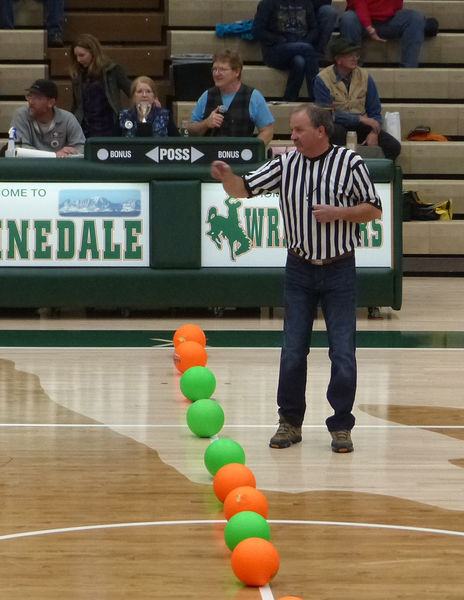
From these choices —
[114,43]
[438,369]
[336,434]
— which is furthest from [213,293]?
[114,43]

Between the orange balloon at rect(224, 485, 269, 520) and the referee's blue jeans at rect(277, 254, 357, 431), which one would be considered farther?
the referee's blue jeans at rect(277, 254, 357, 431)

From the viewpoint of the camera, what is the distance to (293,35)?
16.0 metres

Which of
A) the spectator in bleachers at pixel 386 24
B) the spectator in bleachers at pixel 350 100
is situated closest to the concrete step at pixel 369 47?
the spectator in bleachers at pixel 386 24

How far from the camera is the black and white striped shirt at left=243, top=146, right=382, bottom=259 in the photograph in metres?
6.54

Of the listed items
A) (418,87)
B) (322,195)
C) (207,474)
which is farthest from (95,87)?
(207,474)

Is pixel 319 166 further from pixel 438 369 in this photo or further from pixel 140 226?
pixel 140 226

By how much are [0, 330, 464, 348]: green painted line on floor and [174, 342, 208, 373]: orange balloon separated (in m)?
1.28

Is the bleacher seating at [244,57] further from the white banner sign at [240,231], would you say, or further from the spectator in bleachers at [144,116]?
the white banner sign at [240,231]

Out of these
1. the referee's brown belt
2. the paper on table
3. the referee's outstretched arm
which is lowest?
the referee's brown belt

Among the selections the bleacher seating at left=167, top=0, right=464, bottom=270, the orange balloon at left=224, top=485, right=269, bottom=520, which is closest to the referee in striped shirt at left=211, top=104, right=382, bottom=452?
the orange balloon at left=224, top=485, right=269, bottom=520

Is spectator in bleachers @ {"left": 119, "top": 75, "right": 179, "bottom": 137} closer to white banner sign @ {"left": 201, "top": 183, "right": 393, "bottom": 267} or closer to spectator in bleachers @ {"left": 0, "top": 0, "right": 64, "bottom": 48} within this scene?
white banner sign @ {"left": 201, "top": 183, "right": 393, "bottom": 267}

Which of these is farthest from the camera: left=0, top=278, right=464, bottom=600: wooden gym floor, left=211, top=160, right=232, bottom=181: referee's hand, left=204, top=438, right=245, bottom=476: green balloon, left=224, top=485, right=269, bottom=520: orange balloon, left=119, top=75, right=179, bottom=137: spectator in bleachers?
left=119, top=75, right=179, bottom=137: spectator in bleachers

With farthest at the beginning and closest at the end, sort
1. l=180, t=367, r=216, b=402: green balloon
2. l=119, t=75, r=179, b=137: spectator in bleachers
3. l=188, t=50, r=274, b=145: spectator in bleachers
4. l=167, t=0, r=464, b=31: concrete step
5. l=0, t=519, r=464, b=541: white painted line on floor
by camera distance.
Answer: l=167, t=0, r=464, b=31: concrete step < l=188, t=50, r=274, b=145: spectator in bleachers < l=119, t=75, r=179, b=137: spectator in bleachers < l=180, t=367, r=216, b=402: green balloon < l=0, t=519, r=464, b=541: white painted line on floor

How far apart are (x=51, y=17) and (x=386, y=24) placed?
15.0ft
